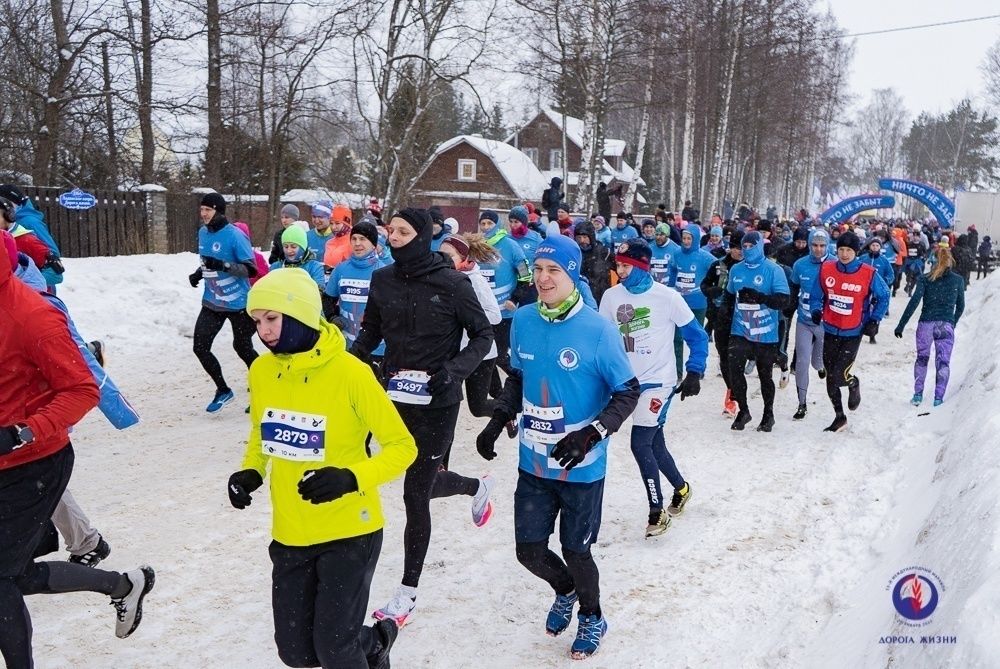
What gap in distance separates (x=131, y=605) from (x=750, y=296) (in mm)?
6316

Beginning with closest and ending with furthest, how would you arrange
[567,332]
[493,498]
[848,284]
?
[567,332] → [493,498] → [848,284]

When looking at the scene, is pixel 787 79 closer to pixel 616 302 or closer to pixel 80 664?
pixel 616 302

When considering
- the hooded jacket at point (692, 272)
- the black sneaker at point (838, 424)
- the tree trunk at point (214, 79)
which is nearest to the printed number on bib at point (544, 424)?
the black sneaker at point (838, 424)

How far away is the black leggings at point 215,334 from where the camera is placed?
8211mm

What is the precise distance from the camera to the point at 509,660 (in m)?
4.06

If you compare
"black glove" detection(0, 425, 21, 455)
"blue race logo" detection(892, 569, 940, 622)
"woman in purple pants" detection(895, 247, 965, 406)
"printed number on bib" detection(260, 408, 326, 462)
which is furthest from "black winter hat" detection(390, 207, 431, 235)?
"woman in purple pants" detection(895, 247, 965, 406)

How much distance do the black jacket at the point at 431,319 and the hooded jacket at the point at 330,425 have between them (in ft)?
4.41

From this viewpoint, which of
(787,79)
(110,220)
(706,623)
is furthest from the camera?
(787,79)

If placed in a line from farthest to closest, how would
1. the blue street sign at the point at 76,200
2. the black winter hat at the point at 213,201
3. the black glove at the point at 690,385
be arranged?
the blue street sign at the point at 76,200 < the black winter hat at the point at 213,201 < the black glove at the point at 690,385

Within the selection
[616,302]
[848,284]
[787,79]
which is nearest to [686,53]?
[787,79]

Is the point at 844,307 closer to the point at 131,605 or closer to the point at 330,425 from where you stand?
the point at 330,425

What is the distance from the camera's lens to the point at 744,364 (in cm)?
848

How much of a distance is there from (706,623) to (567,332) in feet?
5.92

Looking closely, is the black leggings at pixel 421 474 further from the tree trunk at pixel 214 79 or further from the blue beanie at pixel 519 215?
the tree trunk at pixel 214 79
